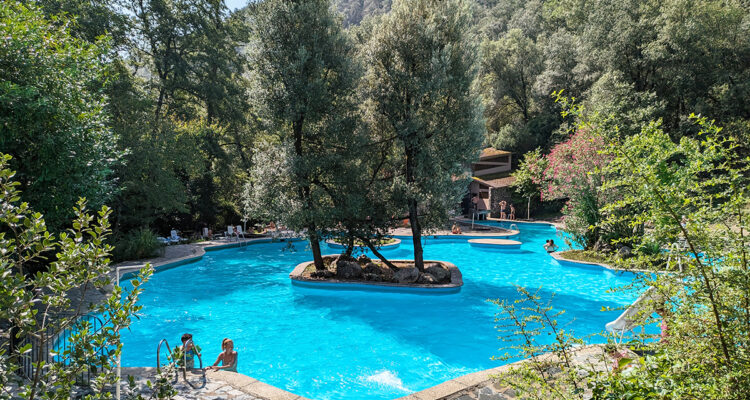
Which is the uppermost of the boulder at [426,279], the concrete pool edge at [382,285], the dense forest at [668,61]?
the dense forest at [668,61]

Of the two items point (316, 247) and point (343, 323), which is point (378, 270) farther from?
point (343, 323)

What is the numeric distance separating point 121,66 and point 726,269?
83.7 ft

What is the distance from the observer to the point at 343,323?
12.1 meters

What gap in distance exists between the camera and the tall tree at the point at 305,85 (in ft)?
43.9

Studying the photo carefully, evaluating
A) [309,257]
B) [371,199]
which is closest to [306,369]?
[371,199]

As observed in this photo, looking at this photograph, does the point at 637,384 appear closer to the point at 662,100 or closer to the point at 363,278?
the point at 363,278

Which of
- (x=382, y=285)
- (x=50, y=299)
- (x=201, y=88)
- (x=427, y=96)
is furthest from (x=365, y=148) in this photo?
(x=201, y=88)

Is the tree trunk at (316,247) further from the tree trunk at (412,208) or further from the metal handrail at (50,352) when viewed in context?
the metal handrail at (50,352)

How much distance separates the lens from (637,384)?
92.7 inches

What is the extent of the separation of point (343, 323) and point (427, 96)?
8.46 m

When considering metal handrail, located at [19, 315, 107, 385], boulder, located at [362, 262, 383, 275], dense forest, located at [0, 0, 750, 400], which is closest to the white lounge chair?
dense forest, located at [0, 0, 750, 400]

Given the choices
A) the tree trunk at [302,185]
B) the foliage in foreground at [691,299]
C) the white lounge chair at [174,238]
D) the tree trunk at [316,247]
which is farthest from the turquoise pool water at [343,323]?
the white lounge chair at [174,238]

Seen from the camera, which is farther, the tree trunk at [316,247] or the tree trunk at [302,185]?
the tree trunk at [316,247]

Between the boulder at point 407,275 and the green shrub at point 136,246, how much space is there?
40.2 ft
